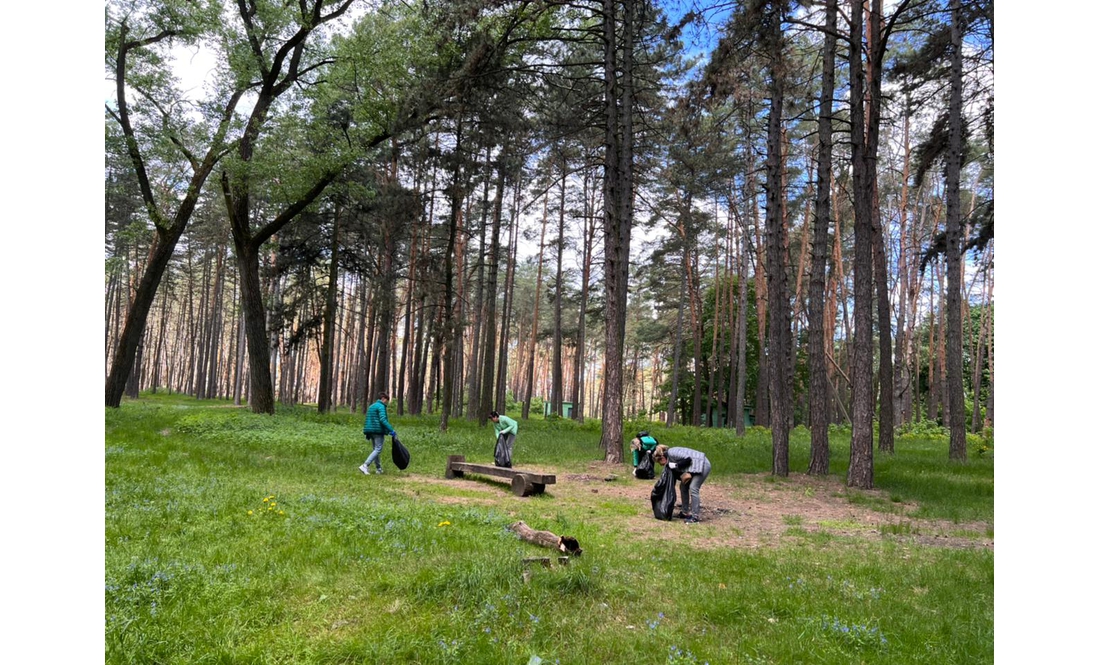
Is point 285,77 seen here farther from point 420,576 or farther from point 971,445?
point 971,445

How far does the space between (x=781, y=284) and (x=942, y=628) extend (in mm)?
9964

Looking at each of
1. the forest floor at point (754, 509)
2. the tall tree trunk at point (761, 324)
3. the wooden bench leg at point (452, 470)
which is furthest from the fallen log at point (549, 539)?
the tall tree trunk at point (761, 324)

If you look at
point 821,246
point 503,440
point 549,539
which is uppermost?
point 821,246

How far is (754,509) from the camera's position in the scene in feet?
29.3

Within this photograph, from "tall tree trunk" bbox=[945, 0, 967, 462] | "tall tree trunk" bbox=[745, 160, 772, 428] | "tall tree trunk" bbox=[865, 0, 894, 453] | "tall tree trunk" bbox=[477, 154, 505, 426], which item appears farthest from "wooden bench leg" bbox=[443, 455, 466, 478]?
"tall tree trunk" bbox=[745, 160, 772, 428]

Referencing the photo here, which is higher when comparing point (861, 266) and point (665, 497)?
point (861, 266)

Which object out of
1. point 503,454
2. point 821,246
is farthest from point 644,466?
point 821,246

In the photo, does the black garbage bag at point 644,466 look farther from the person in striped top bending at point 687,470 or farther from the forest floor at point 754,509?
the person in striped top bending at point 687,470

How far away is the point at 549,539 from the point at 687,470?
295 cm

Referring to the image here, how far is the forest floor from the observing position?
23.1 feet

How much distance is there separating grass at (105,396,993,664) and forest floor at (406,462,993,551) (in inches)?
9.6

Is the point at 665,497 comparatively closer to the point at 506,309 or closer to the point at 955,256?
the point at 955,256

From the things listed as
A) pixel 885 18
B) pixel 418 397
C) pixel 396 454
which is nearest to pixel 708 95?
pixel 885 18

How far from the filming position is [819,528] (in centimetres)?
757
